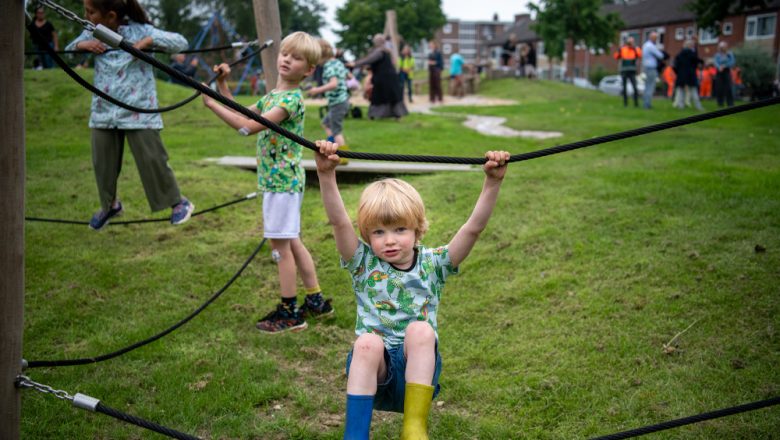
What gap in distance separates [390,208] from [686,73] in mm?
16901

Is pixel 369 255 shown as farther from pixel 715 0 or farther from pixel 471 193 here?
pixel 715 0

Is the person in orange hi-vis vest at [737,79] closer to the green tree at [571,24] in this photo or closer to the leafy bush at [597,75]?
the green tree at [571,24]

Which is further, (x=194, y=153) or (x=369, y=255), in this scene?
(x=194, y=153)

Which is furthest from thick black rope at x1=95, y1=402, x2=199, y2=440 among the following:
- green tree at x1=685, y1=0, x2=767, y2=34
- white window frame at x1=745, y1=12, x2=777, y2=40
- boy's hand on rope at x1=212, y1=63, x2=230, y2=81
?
white window frame at x1=745, y1=12, x2=777, y2=40

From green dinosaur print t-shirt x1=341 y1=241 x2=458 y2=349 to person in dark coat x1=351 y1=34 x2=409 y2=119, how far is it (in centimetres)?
1208

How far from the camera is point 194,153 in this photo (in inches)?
387

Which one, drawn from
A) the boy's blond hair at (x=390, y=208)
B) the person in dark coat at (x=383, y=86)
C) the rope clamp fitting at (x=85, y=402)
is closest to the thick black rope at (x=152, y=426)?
the rope clamp fitting at (x=85, y=402)

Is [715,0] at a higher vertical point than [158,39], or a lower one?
higher

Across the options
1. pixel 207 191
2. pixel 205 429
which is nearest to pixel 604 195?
pixel 207 191

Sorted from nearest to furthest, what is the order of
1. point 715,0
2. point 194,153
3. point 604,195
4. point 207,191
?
point 604,195 < point 207,191 < point 194,153 < point 715,0

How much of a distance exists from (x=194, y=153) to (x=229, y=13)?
38309 millimetres

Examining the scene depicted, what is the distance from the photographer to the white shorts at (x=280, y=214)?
4215 mm

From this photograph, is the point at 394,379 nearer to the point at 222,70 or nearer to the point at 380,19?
the point at 222,70

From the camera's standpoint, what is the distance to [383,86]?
1455 cm
